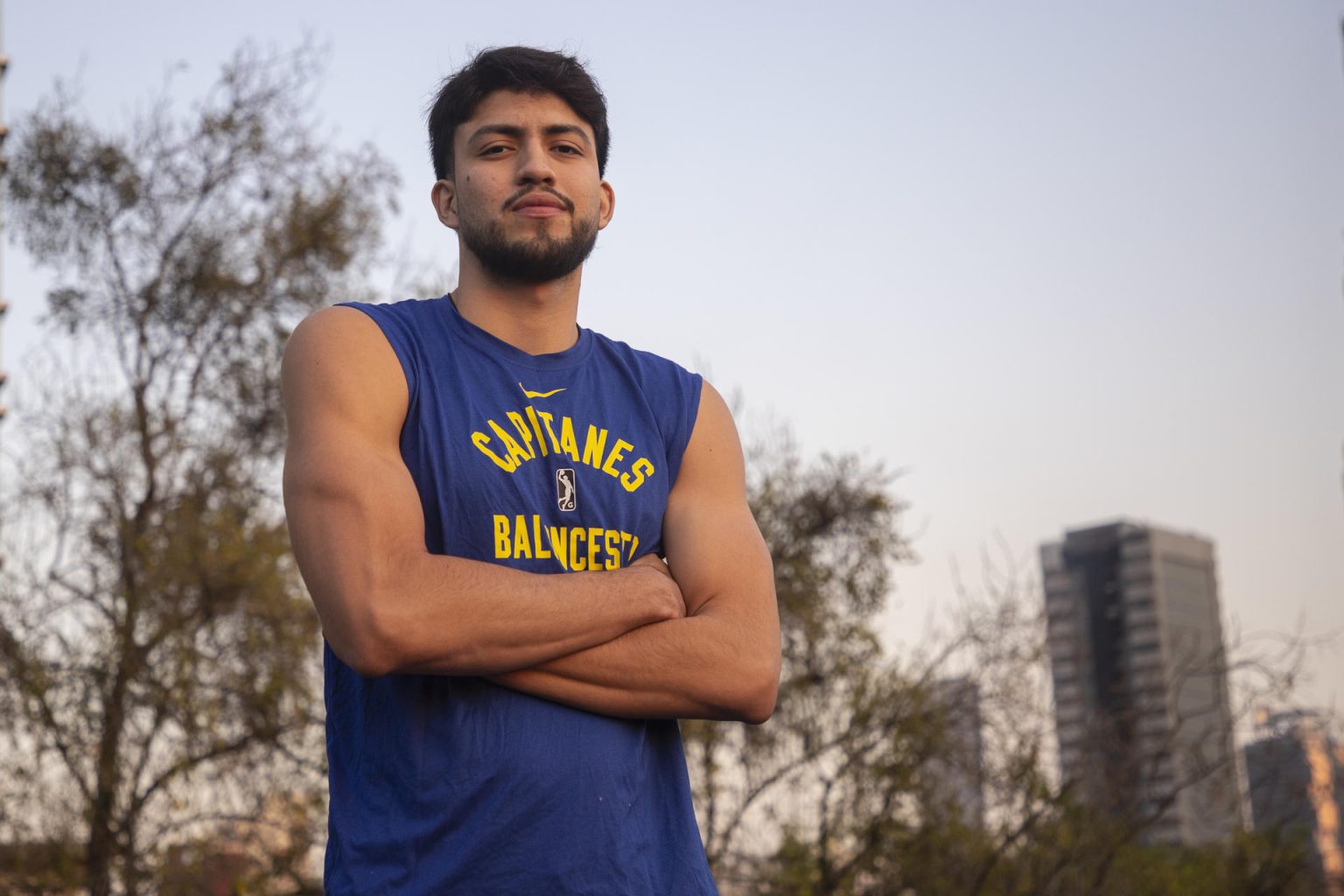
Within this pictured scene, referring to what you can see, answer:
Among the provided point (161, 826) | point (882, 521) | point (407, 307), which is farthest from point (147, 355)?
point (407, 307)

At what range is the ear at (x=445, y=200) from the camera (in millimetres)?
2555

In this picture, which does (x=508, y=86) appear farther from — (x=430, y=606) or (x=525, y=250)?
(x=430, y=606)

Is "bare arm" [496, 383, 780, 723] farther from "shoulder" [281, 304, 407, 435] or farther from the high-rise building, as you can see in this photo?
the high-rise building

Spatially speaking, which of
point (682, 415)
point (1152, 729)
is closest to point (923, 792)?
point (1152, 729)

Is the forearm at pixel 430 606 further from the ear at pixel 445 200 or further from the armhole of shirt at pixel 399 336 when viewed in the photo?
the ear at pixel 445 200

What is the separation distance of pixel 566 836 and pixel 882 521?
413 inches

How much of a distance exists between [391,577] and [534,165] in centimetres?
79

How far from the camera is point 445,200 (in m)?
2.58

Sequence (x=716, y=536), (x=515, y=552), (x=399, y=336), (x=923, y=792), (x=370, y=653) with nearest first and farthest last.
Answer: (x=370, y=653), (x=515, y=552), (x=399, y=336), (x=716, y=536), (x=923, y=792)

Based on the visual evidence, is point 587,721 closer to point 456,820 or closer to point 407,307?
point 456,820

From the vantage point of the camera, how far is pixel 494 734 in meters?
2.07

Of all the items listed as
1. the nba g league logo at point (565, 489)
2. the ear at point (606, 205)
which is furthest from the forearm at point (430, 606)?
the ear at point (606, 205)

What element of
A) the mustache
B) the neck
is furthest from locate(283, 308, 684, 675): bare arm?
the mustache

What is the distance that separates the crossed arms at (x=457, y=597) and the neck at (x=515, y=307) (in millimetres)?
217
